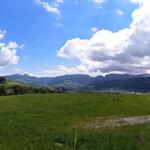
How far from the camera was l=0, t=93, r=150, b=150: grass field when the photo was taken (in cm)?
2583

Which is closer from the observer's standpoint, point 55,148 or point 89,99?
point 55,148

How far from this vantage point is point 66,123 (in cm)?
4503

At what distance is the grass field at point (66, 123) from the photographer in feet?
84.7

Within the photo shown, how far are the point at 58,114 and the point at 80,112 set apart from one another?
4.30m

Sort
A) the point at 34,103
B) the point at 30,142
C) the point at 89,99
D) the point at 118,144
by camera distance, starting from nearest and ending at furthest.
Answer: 1. the point at 118,144
2. the point at 30,142
3. the point at 34,103
4. the point at 89,99

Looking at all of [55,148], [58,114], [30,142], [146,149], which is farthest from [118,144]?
[58,114]

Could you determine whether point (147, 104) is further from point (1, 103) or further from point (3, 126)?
point (3, 126)

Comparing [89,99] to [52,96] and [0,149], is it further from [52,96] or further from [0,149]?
[0,149]

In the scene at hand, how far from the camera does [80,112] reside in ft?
186

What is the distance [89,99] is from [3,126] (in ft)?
115

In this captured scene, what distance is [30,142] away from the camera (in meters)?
26.9

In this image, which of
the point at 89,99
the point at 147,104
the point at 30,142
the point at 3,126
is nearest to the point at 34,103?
the point at 89,99

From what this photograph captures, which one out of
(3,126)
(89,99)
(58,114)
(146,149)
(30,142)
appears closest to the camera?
(146,149)

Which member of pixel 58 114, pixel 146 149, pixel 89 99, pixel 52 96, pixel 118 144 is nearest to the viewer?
pixel 146 149
